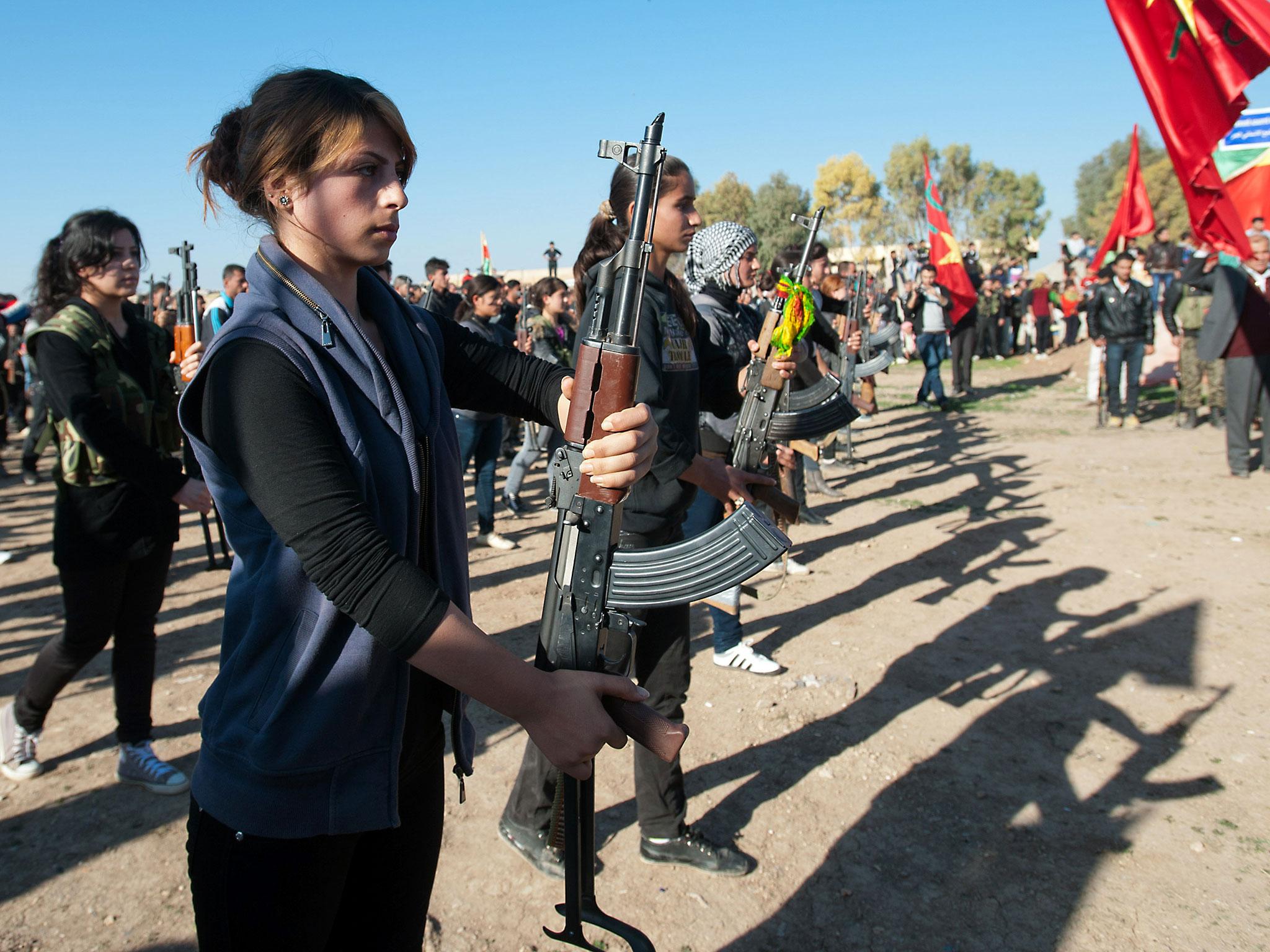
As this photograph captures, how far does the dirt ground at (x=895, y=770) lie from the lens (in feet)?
9.91

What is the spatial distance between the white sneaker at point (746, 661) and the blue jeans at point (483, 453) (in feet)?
10.3

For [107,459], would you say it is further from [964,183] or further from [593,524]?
[964,183]

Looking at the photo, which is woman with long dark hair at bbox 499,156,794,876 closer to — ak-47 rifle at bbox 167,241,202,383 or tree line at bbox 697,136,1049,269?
ak-47 rifle at bbox 167,241,202,383

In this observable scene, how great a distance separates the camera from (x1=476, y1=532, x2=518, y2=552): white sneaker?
7.60m

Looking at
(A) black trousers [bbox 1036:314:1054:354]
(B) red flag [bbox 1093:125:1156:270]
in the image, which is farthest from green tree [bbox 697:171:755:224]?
(B) red flag [bbox 1093:125:1156:270]

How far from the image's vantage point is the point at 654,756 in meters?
3.21

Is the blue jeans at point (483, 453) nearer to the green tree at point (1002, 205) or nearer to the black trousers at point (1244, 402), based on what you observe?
the black trousers at point (1244, 402)

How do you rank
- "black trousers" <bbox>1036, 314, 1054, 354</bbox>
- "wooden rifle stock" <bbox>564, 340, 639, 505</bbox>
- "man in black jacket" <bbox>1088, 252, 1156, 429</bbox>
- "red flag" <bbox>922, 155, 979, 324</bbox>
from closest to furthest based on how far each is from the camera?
"wooden rifle stock" <bbox>564, 340, 639, 505</bbox>, "man in black jacket" <bbox>1088, 252, 1156, 429</bbox>, "red flag" <bbox>922, 155, 979, 324</bbox>, "black trousers" <bbox>1036, 314, 1054, 354</bbox>

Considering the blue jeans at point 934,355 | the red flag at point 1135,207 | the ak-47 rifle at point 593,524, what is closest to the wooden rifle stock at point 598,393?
the ak-47 rifle at point 593,524

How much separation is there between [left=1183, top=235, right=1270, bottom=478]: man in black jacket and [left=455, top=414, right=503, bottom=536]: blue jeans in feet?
24.3

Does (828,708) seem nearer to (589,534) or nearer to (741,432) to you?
(741,432)

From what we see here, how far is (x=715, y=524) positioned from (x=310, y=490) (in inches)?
114

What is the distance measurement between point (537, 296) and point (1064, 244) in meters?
23.4

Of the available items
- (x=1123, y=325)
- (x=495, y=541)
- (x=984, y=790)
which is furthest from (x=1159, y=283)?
(x=984, y=790)
